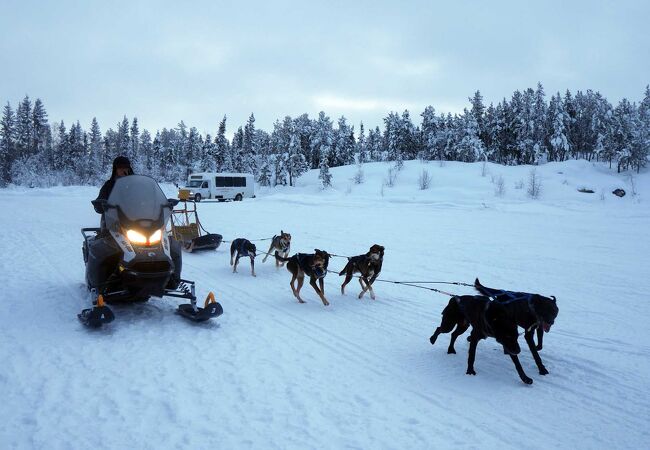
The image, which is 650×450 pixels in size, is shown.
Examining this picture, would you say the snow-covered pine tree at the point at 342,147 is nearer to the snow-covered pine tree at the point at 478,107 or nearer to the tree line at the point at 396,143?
the tree line at the point at 396,143

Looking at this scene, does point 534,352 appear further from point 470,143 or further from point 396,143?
point 396,143

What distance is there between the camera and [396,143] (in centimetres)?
6900

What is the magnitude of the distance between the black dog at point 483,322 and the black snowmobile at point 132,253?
291cm

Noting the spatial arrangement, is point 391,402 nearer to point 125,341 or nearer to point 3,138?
point 125,341

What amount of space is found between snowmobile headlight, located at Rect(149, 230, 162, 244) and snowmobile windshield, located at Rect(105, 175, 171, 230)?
0.22 ft

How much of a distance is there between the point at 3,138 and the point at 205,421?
8761 cm

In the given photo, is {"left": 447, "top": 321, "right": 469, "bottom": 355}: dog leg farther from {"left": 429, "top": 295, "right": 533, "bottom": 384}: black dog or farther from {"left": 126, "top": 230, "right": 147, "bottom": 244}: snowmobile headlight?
{"left": 126, "top": 230, "right": 147, "bottom": 244}: snowmobile headlight

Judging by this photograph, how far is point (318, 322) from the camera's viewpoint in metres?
5.71

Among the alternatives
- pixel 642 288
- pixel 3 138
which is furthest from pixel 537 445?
pixel 3 138

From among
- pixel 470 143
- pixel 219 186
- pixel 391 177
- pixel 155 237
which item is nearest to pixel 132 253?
pixel 155 237

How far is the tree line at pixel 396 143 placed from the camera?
5731cm

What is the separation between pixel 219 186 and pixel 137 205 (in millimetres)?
35000

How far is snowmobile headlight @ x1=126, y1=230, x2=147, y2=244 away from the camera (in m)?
4.86

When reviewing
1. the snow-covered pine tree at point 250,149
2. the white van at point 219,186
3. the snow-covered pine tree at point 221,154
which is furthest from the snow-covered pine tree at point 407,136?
the white van at point 219,186
